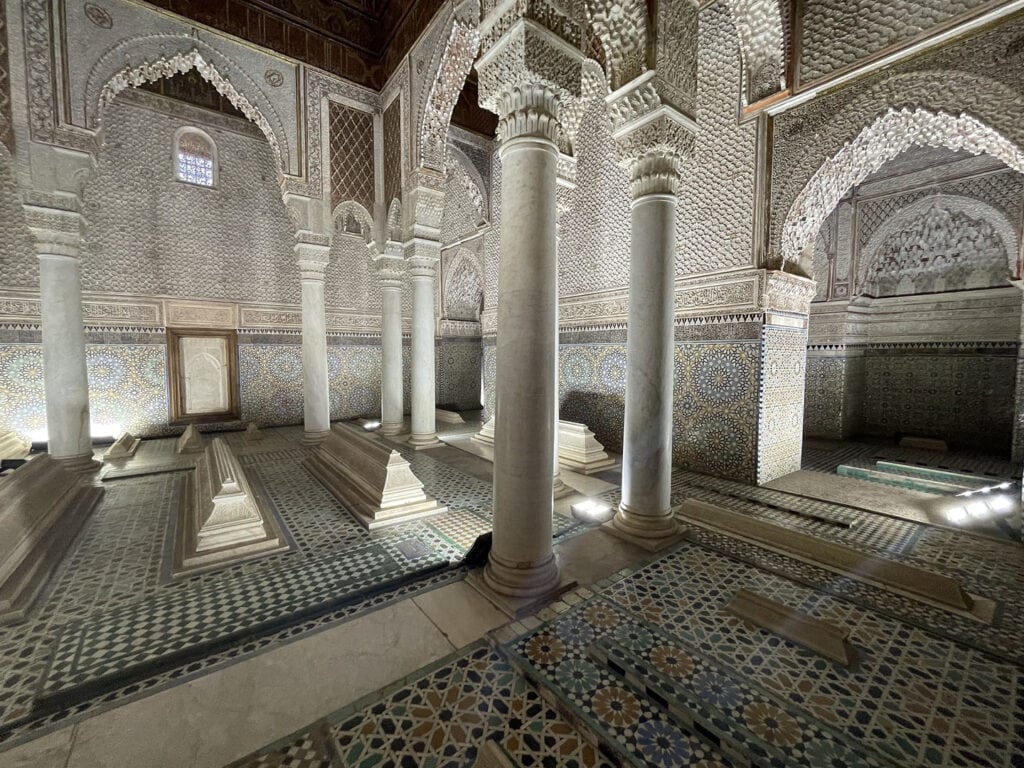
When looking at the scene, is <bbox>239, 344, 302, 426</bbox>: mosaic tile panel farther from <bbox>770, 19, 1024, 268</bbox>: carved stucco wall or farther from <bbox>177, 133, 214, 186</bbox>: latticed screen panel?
<bbox>770, 19, 1024, 268</bbox>: carved stucco wall

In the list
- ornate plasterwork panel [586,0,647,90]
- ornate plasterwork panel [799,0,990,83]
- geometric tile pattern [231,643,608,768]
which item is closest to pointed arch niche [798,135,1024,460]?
ornate plasterwork panel [799,0,990,83]

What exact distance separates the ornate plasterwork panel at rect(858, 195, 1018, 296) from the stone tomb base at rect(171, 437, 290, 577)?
797 centimetres

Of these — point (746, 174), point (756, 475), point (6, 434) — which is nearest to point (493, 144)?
point (746, 174)

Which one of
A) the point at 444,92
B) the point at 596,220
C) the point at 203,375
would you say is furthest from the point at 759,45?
the point at 203,375

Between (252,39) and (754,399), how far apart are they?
6.79 meters

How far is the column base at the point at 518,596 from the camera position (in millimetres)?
2100

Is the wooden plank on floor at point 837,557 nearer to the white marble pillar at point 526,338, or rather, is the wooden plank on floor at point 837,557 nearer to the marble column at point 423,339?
the white marble pillar at point 526,338

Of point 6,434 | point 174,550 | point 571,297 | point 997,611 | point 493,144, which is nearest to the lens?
point 997,611

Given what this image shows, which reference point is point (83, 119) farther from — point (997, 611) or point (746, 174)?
point (997, 611)

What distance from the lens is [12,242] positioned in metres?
5.52

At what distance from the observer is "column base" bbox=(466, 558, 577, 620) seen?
2100mm

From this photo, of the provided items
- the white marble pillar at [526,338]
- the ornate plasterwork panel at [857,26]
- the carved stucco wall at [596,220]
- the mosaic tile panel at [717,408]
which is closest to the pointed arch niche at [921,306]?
the mosaic tile panel at [717,408]

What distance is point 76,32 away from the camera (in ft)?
→ 13.5

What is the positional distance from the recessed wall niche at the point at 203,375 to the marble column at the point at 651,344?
6.94 m
